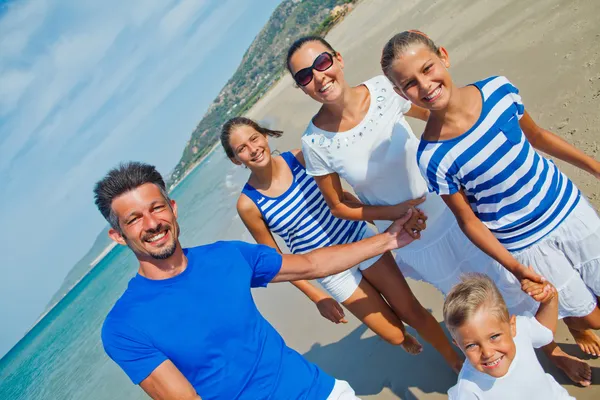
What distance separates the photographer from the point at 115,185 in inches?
81.7

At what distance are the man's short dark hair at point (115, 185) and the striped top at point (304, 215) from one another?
3.81 feet

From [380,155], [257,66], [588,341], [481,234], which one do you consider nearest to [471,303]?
[481,234]

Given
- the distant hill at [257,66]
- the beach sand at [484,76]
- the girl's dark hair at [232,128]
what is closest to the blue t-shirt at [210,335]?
the girl's dark hair at [232,128]

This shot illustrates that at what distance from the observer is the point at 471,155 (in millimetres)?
2193

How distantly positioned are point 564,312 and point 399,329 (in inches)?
45.6

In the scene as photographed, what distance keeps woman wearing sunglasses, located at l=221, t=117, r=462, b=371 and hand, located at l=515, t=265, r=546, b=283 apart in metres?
1.02

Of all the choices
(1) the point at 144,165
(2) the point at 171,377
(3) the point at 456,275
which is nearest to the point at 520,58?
(3) the point at 456,275

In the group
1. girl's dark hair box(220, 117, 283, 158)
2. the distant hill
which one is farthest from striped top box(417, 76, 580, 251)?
the distant hill

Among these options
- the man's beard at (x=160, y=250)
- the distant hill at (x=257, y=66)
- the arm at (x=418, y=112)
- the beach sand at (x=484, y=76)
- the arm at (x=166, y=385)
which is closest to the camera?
the arm at (x=166, y=385)

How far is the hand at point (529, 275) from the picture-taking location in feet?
7.35

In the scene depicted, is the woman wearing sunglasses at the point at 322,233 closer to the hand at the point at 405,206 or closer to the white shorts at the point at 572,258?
the hand at the point at 405,206

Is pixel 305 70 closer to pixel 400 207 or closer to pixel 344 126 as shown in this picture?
pixel 344 126

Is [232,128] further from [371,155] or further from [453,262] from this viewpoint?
[453,262]

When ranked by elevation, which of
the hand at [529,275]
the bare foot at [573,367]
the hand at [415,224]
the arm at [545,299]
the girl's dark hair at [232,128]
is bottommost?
the bare foot at [573,367]
